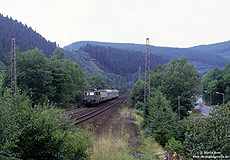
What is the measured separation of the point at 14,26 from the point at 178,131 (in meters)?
155

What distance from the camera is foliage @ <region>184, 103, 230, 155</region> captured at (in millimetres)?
11727

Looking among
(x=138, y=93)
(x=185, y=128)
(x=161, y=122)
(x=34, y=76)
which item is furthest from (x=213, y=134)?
(x=138, y=93)

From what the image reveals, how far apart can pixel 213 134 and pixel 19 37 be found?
147 meters

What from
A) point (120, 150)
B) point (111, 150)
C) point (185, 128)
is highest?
point (111, 150)

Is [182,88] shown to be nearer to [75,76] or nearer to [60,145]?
[75,76]

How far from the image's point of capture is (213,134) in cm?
1248

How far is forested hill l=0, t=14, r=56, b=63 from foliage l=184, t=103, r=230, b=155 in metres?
117

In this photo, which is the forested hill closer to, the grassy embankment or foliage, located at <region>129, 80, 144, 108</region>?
foliage, located at <region>129, 80, 144, 108</region>

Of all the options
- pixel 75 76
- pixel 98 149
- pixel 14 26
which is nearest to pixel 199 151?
pixel 98 149

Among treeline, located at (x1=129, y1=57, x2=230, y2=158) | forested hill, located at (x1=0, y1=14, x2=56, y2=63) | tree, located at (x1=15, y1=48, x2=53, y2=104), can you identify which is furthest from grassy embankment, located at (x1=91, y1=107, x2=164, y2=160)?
forested hill, located at (x1=0, y1=14, x2=56, y2=63)

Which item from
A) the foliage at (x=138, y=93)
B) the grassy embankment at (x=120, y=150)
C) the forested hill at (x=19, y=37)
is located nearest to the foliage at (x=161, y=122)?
the grassy embankment at (x=120, y=150)

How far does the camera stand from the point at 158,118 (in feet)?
64.6

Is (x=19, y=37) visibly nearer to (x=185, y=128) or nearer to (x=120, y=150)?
(x=185, y=128)

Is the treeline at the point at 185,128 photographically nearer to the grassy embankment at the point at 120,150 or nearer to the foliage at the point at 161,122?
the foliage at the point at 161,122
